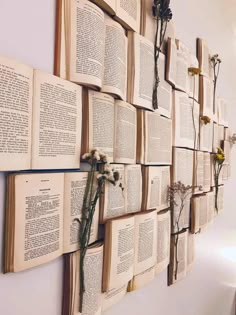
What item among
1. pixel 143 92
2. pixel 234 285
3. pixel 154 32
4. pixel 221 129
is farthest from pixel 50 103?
pixel 234 285

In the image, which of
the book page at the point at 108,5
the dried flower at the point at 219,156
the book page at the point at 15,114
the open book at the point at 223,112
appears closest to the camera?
the book page at the point at 15,114

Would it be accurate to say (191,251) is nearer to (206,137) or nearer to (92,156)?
(206,137)

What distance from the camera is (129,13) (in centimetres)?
104

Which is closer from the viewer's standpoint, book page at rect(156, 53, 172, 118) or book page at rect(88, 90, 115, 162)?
book page at rect(88, 90, 115, 162)

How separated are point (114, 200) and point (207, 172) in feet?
3.49

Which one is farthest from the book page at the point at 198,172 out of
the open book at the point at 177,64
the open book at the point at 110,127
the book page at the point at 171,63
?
the open book at the point at 110,127

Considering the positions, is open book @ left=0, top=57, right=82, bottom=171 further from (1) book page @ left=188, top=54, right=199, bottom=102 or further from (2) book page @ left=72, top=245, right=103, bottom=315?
(1) book page @ left=188, top=54, right=199, bottom=102

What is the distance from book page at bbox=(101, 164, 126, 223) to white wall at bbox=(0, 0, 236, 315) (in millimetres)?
208

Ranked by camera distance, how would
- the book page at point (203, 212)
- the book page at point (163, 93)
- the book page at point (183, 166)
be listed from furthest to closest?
the book page at point (203, 212) < the book page at point (183, 166) < the book page at point (163, 93)

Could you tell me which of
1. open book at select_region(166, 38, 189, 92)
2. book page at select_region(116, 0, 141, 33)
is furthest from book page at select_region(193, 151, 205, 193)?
book page at select_region(116, 0, 141, 33)

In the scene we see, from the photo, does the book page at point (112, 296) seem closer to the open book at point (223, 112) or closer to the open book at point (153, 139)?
the open book at point (153, 139)

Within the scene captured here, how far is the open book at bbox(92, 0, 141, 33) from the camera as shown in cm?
92

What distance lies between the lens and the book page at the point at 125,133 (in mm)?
987

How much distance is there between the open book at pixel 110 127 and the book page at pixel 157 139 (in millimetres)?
81
